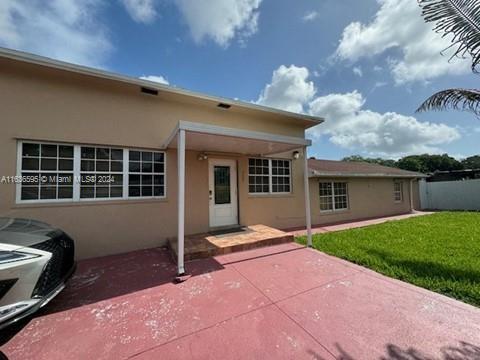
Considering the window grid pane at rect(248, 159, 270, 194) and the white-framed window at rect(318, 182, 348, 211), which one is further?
the white-framed window at rect(318, 182, 348, 211)

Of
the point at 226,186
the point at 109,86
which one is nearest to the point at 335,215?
the point at 226,186

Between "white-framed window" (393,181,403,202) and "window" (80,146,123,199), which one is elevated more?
"window" (80,146,123,199)

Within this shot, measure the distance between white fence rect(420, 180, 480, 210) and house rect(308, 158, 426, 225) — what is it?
13.5 ft

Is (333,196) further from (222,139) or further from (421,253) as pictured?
(222,139)

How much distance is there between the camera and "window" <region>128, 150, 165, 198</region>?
5.96 m

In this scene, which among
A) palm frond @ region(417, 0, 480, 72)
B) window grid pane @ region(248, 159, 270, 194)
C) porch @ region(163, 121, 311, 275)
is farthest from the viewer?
window grid pane @ region(248, 159, 270, 194)

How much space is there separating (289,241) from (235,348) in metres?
4.31

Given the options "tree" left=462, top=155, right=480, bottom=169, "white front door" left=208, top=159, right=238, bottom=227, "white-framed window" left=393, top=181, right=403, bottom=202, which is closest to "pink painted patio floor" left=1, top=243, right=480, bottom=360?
"white front door" left=208, top=159, right=238, bottom=227

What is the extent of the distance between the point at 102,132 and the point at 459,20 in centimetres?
749

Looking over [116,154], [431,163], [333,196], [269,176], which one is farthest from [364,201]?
[431,163]

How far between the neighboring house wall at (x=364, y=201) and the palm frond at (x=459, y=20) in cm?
653

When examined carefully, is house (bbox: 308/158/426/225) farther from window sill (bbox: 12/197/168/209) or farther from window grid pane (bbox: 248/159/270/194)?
window sill (bbox: 12/197/168/209)

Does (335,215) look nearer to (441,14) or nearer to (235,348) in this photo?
(441,14)

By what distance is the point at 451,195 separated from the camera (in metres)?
15.2
